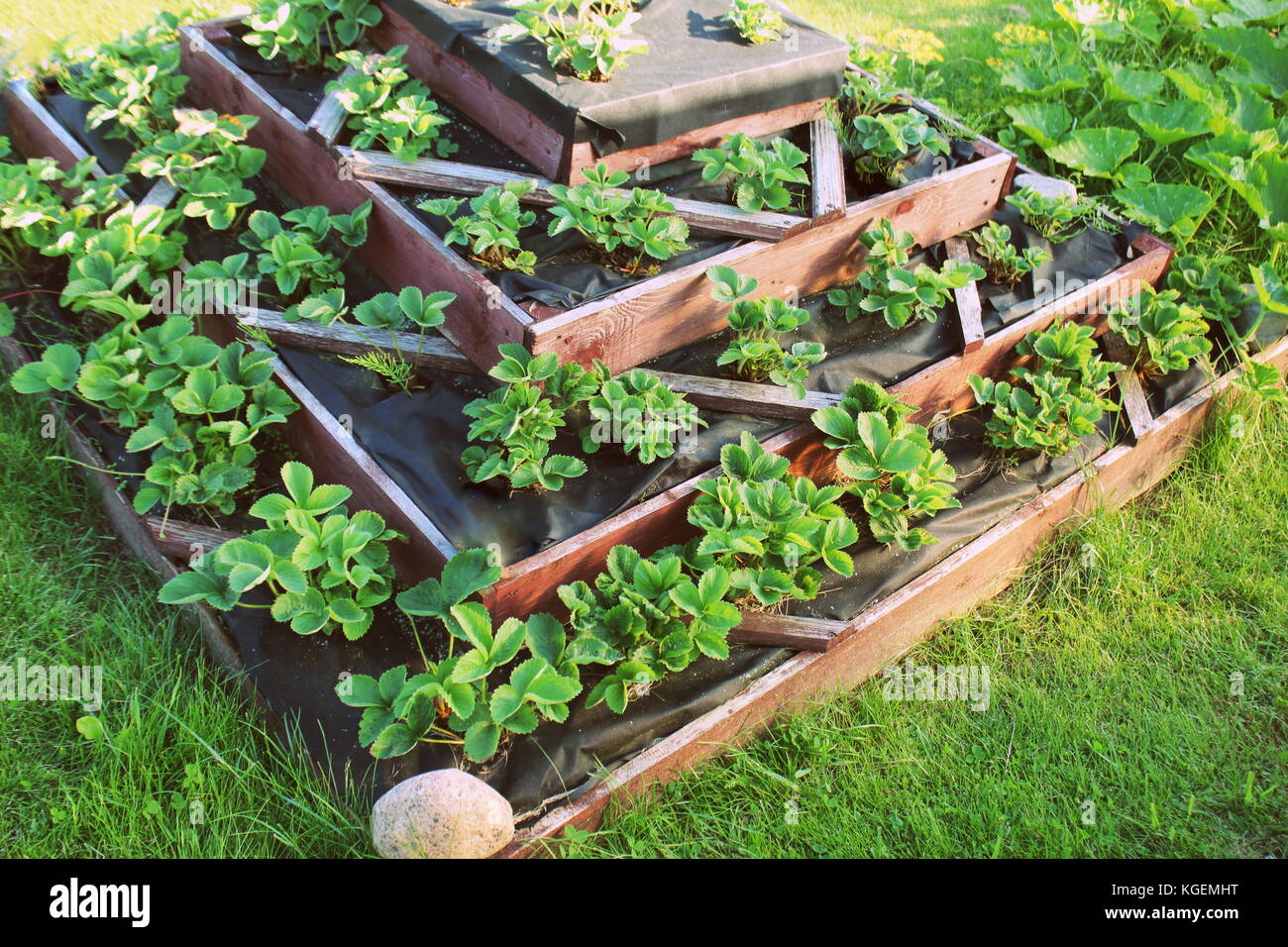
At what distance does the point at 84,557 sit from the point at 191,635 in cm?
61

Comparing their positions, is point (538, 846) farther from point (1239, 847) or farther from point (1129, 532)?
point (1129, 532)

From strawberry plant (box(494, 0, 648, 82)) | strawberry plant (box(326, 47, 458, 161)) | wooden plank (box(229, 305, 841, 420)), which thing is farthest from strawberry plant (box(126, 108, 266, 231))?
strawberry plant (box(494, 0, 648, 82))

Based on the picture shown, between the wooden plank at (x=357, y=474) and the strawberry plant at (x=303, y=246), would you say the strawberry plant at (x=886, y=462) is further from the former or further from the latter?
the strawberry plant at (x=303, y=246)

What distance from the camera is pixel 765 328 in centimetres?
351

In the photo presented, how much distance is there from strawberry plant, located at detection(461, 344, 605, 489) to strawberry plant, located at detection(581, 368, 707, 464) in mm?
86

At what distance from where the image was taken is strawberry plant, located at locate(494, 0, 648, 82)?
11.9ft

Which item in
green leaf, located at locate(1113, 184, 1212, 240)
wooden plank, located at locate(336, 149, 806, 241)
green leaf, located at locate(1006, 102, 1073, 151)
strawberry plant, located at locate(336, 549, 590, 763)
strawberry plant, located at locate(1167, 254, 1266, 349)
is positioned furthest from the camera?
green leaf, located at locate(1006, 102, 1073, 151)

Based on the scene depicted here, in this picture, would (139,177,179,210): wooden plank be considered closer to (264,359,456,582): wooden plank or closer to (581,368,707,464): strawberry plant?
(264,359,456,582): wooden plank

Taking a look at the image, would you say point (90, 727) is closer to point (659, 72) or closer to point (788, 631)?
point (788, 631)

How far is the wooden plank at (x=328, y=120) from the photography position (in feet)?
12.6

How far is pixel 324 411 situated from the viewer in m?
3.32

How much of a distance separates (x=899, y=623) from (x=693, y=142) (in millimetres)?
2081

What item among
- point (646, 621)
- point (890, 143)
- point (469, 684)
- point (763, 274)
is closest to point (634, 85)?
point (763, 274)

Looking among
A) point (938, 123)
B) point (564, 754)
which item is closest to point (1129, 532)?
point (938, 123)
